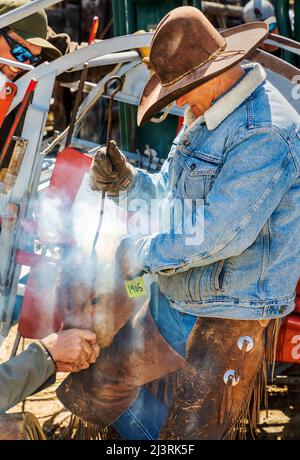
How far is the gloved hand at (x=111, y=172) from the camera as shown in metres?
2.82

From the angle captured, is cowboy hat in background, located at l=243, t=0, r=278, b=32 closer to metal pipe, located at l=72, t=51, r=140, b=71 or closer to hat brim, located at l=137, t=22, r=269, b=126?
metal pipe, located at l=72, t=51, r=140, b=71

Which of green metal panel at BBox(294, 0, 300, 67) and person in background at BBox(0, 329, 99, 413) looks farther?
green metal panel at BBox(294, 0, 300, 67)

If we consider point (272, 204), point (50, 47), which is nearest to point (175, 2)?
point (50, 47)

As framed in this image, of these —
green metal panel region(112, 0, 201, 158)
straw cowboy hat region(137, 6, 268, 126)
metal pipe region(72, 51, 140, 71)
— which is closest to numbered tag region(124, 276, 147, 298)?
straw cowboy hat region(137, 6, 268, 126)

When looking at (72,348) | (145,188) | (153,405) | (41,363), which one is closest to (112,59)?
(145,188)

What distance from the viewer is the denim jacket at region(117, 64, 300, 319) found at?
7.36ft

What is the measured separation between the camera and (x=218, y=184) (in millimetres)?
2287

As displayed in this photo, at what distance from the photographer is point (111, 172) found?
9.38 feet

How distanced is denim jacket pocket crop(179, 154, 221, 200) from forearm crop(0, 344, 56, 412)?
92 centimetres

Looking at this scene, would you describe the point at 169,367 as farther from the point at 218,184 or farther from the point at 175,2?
the point at 175,2

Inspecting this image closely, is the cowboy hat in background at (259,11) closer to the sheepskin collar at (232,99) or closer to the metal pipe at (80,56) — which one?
the metal pipe at (80,56)

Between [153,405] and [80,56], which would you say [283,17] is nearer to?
[80,56]

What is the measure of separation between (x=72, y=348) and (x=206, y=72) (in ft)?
4.30
